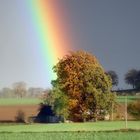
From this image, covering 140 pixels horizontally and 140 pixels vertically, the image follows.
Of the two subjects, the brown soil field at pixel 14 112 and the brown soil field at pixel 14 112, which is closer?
the brown soil field at pixel 14 112

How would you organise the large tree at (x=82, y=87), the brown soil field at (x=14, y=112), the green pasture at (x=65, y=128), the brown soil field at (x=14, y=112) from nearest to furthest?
the green pasture at (x=65, y=128)
the large tree at (x=82, y=87)
the brown soil field at (x=14, y=112)
the brown soil field at (x=14, y=112)

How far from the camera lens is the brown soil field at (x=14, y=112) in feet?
319

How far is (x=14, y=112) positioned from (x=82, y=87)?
1965 cm

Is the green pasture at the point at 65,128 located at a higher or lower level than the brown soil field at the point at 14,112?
lower

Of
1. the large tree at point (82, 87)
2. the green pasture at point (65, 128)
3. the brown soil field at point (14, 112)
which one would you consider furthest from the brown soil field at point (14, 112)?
the green pasture at point (65, 128)

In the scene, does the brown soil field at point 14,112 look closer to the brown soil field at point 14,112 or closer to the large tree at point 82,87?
the brown soil field at point 14,112

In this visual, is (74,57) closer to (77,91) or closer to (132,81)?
(77,91)

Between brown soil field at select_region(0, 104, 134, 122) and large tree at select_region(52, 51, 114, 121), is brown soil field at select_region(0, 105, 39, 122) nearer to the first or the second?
brown soil field at select_region(0, 104, 134, 122)

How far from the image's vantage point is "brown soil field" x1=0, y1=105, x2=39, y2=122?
97.1 metres

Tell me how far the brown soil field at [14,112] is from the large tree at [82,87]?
36.0 ft

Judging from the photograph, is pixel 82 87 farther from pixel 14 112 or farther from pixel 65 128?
pixel 65 128

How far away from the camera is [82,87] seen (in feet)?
286

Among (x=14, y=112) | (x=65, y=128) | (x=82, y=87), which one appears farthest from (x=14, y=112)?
(x=65, y=128)

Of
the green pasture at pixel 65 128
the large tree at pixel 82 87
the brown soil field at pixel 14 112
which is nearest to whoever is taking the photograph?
the green pasture at pixel 65 128
